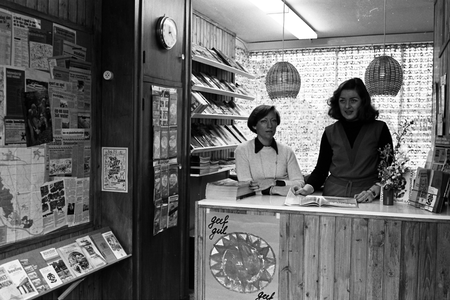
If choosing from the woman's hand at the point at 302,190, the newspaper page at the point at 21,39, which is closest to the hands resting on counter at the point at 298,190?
the woman's hand at the point at 302,190

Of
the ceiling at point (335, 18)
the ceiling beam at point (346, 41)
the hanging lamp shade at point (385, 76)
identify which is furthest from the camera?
the ceiling beam at point (346, 41)

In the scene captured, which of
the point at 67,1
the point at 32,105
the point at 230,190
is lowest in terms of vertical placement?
the point at 230,190

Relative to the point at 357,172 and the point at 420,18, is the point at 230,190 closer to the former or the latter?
the point at 357,172

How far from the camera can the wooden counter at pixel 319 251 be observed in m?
2.42

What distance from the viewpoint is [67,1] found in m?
2.92

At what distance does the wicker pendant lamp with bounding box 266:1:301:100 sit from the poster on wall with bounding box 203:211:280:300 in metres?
2.38

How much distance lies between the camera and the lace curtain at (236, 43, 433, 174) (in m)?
6.88

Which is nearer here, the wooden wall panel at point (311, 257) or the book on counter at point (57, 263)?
the wooden wall panel at point (311, 257)

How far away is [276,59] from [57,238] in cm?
557

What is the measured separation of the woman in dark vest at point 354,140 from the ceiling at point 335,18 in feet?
7.86

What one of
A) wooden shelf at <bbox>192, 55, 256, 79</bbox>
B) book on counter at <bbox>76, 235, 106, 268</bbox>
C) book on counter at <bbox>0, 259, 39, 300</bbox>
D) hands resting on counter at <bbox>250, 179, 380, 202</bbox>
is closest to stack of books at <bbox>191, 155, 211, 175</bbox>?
wooden shelf at <bbox>192, 55, 256, 79</bbox>

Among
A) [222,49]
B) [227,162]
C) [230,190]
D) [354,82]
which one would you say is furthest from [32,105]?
[222,49]

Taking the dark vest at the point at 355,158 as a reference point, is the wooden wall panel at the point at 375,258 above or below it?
below

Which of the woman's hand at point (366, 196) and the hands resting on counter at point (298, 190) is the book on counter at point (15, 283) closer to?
the hands resting on counter at point (298, 190)
